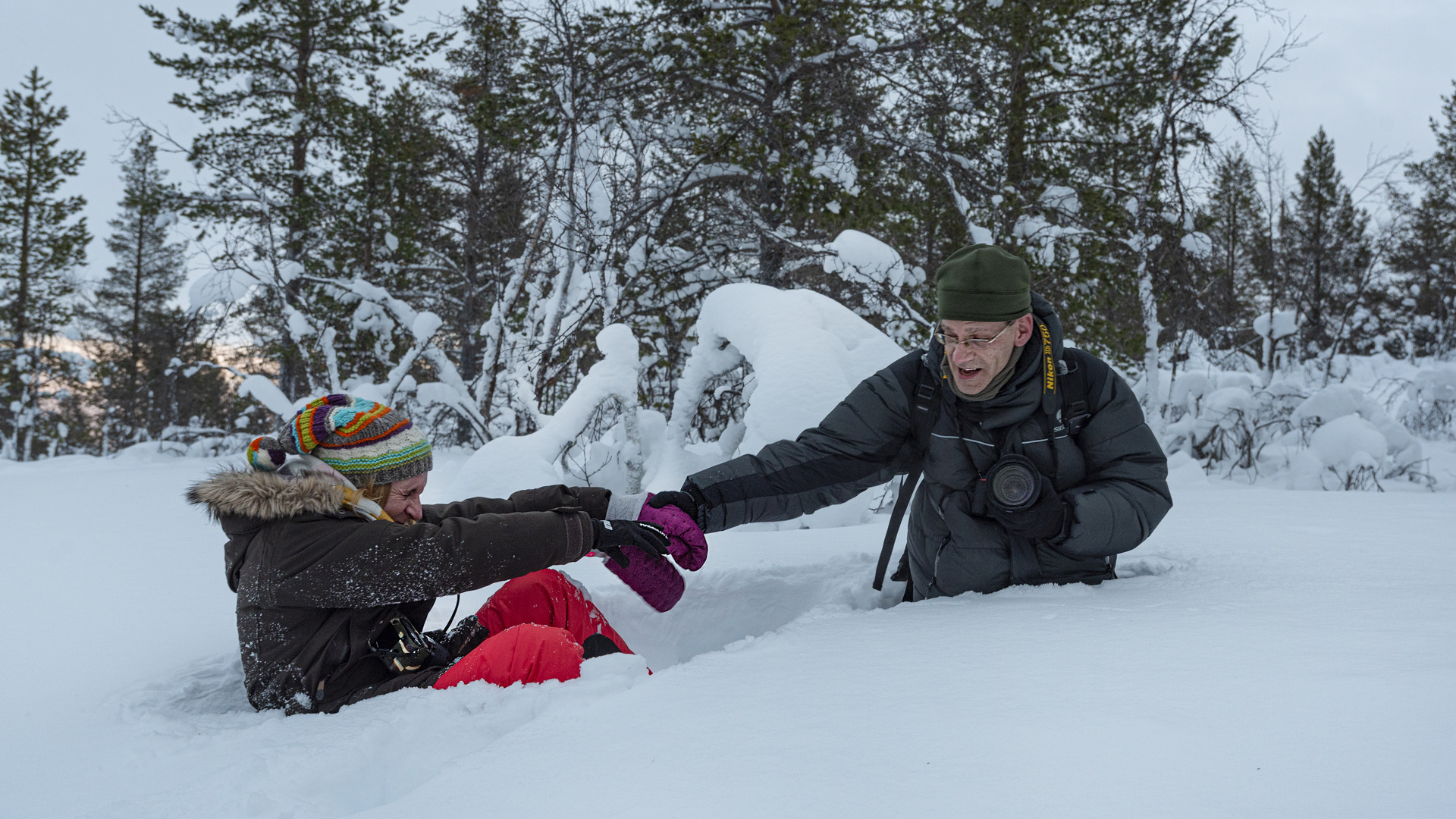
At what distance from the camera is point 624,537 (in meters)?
2.30

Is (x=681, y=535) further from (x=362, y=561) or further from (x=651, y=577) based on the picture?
(x=362, y=561)

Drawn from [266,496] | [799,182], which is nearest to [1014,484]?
[266,496]

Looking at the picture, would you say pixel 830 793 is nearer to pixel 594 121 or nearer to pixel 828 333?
pixel 828 333

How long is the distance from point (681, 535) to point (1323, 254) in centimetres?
1267

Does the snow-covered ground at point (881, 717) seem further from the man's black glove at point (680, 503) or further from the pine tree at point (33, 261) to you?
the pine tree at point (33, 261)

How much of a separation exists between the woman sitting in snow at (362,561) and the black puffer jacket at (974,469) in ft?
1.83

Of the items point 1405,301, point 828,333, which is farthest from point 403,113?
point 1405,301

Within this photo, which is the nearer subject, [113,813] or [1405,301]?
[113,813]

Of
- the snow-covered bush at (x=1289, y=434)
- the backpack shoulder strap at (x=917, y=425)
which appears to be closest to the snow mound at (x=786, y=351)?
the backpack shoulder strap at (x=917, y=425)

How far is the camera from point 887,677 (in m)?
1.53

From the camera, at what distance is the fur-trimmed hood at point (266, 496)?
73.6 inches

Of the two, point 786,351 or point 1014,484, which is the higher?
point 786,351

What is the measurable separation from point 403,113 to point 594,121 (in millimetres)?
8046

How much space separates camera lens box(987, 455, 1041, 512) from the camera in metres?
2.11
